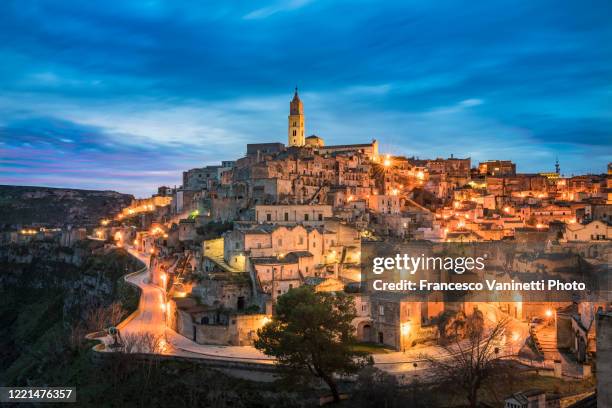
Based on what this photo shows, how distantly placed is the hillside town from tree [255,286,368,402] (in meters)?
6.50

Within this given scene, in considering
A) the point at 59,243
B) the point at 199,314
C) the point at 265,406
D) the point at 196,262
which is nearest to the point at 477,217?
the point at 196,262

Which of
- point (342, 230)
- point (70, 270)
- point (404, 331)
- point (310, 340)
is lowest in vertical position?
point (404, 331)

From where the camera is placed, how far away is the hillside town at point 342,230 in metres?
34.2

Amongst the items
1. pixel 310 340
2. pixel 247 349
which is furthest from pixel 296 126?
pixel 310 340

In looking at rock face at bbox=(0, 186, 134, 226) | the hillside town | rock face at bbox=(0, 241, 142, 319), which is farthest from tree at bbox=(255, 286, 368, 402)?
rock face at bbox=(0, 186, 134, 226)

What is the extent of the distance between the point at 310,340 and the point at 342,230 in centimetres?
2230

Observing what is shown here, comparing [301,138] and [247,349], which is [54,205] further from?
[247,349]

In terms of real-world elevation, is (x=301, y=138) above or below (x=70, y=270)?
above

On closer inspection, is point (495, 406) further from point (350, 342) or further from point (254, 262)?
point (254, 262)

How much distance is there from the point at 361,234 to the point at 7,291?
63139 millimetres

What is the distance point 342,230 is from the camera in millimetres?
48469

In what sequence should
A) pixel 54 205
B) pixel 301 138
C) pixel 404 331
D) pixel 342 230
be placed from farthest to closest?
pixel 54 205
pixel 301 138
pixel 342 230
pixel 404 331

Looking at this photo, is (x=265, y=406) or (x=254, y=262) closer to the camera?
(x=265, y=406)

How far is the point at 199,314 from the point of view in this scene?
3581 centimetres
